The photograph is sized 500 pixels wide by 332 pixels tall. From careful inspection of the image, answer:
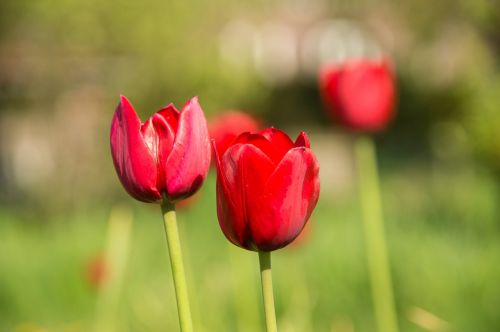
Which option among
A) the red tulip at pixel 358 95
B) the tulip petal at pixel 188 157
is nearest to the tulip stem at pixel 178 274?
the tulip petal at pixel 188 157

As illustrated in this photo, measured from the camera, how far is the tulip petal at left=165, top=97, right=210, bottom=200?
0.93 m

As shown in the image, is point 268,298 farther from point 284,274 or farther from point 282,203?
point 284,274

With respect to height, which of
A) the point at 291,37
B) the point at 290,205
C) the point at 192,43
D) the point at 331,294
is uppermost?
the point at 291,37

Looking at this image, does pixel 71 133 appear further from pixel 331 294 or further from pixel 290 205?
pixel 290 205

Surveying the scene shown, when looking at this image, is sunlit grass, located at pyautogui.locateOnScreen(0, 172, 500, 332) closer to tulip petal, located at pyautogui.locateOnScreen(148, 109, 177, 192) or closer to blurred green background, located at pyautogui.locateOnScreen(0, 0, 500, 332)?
blurred green background, located at pyautogui.locateOnScreen(0, 0, 500, 332)

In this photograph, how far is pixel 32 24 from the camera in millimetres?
9312

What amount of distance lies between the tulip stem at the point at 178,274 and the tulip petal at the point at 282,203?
8 centimetres

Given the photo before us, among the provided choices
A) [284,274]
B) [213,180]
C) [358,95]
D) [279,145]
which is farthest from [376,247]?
[213,180]

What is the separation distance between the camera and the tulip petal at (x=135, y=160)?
93cm

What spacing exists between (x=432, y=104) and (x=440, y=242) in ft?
34.8

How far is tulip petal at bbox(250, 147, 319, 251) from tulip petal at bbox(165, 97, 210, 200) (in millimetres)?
77

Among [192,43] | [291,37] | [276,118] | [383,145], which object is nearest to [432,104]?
[383,145]

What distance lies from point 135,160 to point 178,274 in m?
0.13

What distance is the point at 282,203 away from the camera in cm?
90
